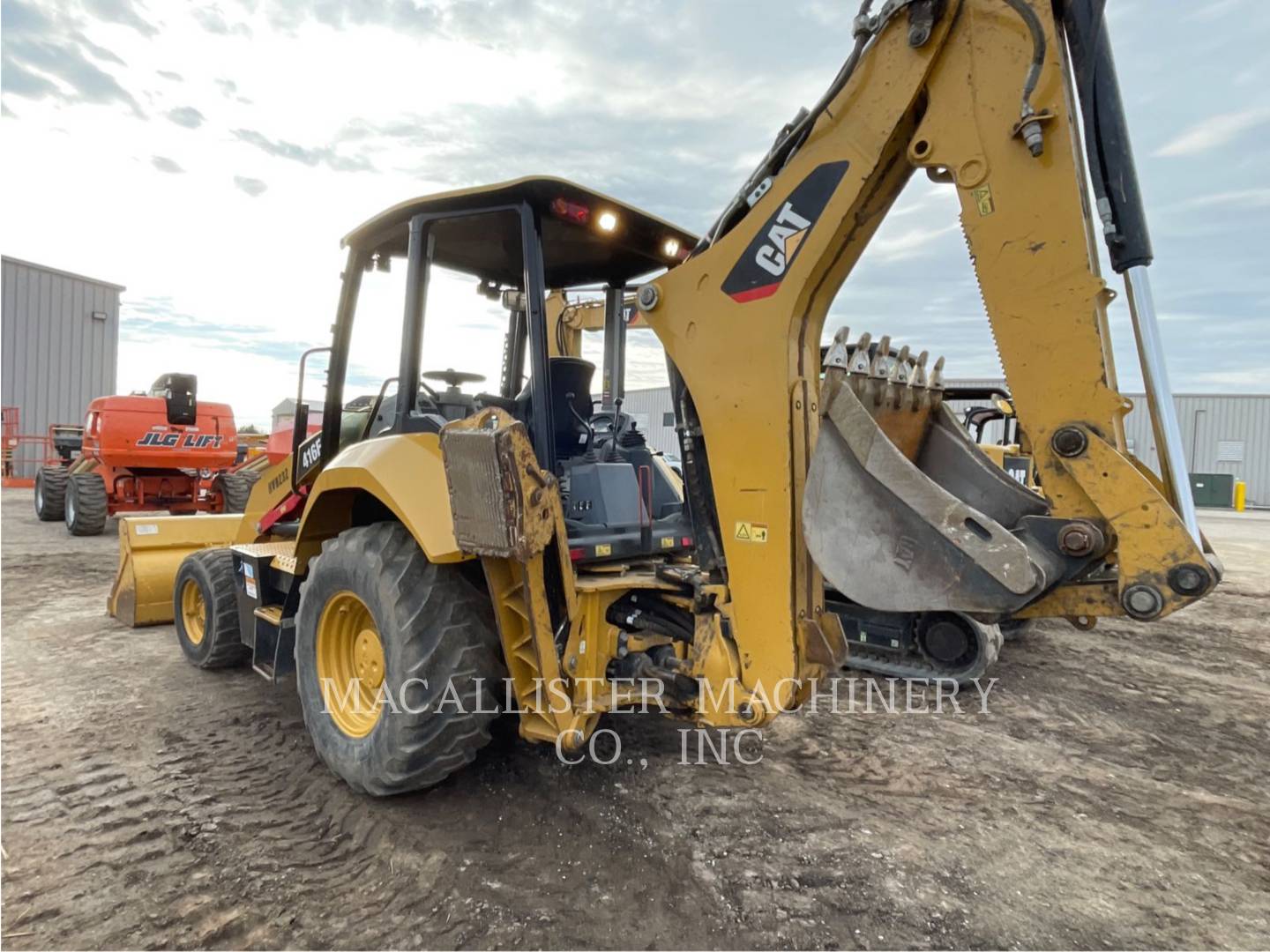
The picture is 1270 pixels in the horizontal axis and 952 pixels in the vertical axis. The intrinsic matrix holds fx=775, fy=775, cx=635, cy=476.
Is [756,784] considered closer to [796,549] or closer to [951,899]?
[951,899]

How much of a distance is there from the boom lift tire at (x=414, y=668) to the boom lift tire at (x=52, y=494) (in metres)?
12.6

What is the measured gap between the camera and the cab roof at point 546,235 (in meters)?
3.13

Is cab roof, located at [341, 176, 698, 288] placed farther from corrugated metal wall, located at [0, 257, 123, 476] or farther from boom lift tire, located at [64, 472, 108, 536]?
corrugated metal wall, located at [0, 257, 123, 476]

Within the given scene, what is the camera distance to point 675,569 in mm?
3080

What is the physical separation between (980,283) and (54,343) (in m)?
24.7

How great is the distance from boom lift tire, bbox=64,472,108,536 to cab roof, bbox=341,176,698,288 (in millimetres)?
9939

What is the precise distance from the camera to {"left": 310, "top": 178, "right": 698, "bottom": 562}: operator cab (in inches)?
122

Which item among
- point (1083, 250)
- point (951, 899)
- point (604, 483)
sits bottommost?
point (951, 899)

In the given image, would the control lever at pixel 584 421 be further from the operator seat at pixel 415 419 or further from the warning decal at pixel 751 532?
the warning decal at pixel 751 532

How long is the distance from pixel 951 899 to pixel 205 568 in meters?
4.50

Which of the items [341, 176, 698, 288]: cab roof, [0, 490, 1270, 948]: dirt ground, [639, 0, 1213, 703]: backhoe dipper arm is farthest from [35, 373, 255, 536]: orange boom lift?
[639, 0, 1213, 703]: backhoe dipper arm

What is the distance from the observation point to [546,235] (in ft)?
11.7

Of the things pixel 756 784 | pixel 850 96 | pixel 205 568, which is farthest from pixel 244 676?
pixel 850 96

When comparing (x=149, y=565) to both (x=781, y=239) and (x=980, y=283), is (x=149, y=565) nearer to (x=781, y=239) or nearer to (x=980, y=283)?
(x=781, y=239)
